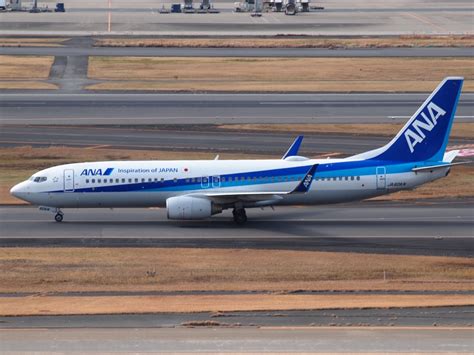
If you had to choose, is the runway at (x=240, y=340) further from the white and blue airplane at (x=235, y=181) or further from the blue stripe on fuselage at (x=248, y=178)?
the blue stripe on fuselage at (x=248, y=178)

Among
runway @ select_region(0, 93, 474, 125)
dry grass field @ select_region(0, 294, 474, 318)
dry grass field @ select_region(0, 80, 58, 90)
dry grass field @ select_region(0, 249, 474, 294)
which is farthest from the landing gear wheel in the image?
dry grass field @ select_region(0, 80, 58, 90)

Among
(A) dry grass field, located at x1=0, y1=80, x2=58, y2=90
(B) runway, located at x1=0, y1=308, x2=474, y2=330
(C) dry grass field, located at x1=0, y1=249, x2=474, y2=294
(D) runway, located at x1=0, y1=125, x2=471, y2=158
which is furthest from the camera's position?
(A) dry grass field, located at x1=0, y1=80, x2=58, y2=90

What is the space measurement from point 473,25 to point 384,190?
10622cm

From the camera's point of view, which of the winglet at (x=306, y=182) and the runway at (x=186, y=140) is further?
the runway at (x=186, y=140)

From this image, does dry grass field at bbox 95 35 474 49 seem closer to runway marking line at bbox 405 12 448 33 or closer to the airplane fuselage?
runway marking line at bbox 405 12 448 33

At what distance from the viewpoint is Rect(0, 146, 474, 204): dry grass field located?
6562 centimetres

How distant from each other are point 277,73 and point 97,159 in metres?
42.3

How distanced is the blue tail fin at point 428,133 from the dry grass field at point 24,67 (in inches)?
2361

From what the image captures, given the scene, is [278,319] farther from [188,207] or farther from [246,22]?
[246,22]

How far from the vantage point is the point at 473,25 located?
15862 centimetres

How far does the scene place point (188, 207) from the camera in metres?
56.3

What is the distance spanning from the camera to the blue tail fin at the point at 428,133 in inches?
2298

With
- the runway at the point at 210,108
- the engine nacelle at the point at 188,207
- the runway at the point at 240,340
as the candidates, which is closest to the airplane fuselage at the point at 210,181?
the engine nacelle at the point at 188,207

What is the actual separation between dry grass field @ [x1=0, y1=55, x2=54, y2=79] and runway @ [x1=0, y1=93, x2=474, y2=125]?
34.3 ft
